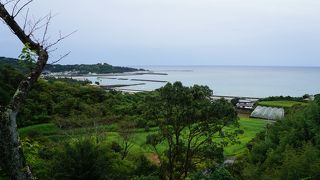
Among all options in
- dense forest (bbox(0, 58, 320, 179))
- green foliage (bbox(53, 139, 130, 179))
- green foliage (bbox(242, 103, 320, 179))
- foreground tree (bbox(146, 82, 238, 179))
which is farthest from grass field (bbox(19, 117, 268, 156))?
green foliage (bbox(53, 139, 130, 179))

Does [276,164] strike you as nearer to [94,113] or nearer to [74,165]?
[74,165]

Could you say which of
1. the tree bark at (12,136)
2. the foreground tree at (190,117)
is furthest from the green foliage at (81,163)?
the foreground tree at (190,117)

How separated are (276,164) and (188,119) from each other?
19.9ft

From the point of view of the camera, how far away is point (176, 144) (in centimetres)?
2261

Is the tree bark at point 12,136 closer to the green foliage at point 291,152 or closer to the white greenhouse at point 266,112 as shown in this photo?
the green foliage at point 291,152

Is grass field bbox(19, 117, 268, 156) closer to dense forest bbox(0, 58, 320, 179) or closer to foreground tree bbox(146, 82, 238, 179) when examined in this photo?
→ dense forest bbox(0, 58, 320, 179)

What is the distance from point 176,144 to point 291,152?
7.62 metres

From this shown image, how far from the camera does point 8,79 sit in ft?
145

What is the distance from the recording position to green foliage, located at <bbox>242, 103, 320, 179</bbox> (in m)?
14.6

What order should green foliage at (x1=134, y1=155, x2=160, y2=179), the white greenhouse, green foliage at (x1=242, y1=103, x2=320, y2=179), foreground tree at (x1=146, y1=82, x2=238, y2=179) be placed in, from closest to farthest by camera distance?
green foliage at (x1=242, y1=103, x2=320, y2=179) → green foliage at (x1=134, y1=155, x2=160, y2=179) → foreground tree at (x1=146, y1=82, x2=238, y2=179) → the white greenhouse

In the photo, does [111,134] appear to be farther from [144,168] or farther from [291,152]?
[291,152]

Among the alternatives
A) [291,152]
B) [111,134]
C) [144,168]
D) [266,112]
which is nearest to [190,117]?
[144,168]

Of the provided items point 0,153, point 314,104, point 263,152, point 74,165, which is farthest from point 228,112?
point 0,153

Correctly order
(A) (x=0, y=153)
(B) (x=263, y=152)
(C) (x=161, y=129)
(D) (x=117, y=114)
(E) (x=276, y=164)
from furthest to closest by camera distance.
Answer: (D) (x=117, y=114) → (C) (x=161, y=129) → (B) (x=263, y=152) → (E) (x=276, y=164) → (A) (x=0, y=153)
